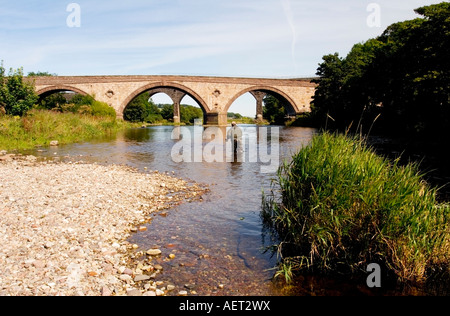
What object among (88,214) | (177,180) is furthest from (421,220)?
(177,180)

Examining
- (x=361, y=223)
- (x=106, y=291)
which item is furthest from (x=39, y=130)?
(x=361, y=223)

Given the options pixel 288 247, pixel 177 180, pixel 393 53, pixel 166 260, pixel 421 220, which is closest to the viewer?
pixel 421 220

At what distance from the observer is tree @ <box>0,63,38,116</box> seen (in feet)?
91.2

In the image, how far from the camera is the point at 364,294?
4902mm

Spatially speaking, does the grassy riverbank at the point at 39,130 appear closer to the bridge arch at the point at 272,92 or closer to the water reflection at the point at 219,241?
the water reflection at the point at 219,241

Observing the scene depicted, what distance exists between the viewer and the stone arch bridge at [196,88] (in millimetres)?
49875

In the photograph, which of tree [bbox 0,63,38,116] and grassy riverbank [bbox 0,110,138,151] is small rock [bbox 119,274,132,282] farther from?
tree [bbox 0,63,38,116]

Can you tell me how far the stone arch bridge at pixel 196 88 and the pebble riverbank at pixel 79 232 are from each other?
42351mm

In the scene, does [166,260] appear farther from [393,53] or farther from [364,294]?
[393,53]

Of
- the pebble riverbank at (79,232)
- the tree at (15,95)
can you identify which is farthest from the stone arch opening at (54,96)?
the pebble riverbank at (79,232)

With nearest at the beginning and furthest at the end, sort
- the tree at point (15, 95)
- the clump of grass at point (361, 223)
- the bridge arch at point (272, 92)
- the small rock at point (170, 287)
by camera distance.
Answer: the small rock at point (170, 287), the clump of grass at point (361, 223), the tree at point (15, 95), the bridge arch at point (272, 92)

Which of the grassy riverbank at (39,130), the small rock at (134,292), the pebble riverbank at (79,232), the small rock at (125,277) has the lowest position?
the small rock at (134,292)
